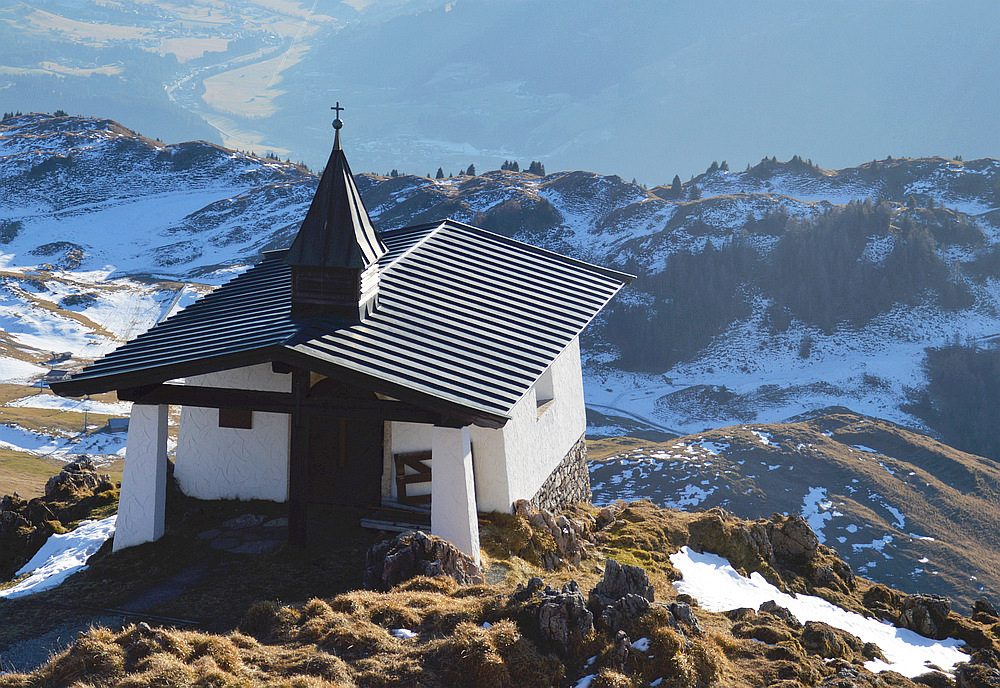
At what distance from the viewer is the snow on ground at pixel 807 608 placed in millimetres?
16484

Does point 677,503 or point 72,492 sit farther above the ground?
point 72,492

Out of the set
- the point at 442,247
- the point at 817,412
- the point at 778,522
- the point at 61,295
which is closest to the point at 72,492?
the point at 442,247

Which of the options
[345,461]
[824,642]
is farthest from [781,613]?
[345,461]

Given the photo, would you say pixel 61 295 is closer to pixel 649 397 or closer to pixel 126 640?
pixel 649 397

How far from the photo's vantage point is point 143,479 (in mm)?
17297

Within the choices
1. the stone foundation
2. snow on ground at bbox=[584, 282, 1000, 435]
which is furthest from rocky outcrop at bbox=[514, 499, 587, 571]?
snow on ground at bbox=[584, 282, 1000, 435]

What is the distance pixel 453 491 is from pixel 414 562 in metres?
1.68

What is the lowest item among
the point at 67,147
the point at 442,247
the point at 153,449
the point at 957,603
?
the point at 957,603

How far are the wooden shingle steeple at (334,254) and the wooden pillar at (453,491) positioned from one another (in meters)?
3.42

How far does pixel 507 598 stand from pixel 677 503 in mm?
41552

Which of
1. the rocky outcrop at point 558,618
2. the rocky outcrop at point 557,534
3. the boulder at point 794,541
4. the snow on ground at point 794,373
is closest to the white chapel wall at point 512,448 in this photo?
the rocky outcrop at point 557,534

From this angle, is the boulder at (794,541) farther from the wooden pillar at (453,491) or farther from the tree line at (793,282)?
the tree line at (793,282)

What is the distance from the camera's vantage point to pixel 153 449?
17203 millimetres

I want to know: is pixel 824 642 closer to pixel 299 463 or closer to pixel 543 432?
pixel 543 432
